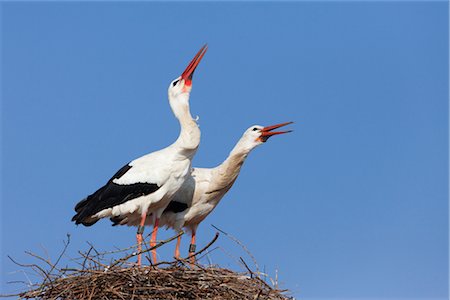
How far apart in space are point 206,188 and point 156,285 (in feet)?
8.60

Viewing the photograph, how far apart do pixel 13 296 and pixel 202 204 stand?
286 cm

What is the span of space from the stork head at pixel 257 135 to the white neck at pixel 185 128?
78 cm

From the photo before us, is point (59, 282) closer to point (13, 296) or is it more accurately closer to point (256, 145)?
point (13, 296)

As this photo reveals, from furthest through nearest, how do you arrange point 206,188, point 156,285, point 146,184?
point 206,188
point 146,184
point 156,285

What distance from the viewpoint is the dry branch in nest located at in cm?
795

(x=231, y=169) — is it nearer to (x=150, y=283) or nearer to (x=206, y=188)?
(x=206, y=188)

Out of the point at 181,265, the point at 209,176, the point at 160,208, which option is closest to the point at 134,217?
the point at 160,208

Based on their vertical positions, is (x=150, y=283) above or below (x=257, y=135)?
below

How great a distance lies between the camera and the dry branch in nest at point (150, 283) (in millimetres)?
7953

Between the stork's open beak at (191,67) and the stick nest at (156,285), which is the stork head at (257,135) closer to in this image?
the stork's open beak at (191,67)

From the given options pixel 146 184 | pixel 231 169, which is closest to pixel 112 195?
pixel 146 184

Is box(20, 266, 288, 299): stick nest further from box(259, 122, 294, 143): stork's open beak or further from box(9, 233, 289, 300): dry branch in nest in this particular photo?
box(259, 122, 294, 143): stork's open beak

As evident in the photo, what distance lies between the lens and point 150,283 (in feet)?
26.4

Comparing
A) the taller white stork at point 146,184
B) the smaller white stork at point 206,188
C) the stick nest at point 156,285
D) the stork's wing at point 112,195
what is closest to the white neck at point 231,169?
the smaller white stork at point 206,188
